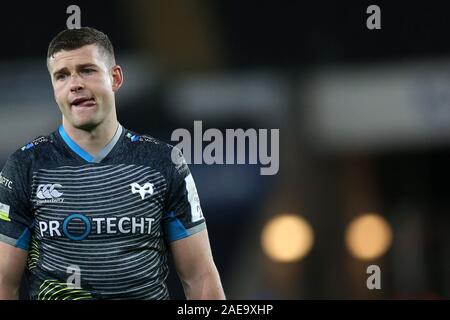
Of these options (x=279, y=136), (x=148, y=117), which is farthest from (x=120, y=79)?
(x=279, y=136)

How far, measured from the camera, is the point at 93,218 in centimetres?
396

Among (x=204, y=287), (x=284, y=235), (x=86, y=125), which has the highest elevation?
(x=86, y=125)

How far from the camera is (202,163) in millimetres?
4648

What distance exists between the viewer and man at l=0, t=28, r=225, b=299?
12.9 feet

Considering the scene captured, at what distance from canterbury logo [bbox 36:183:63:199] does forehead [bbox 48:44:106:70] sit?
2.21 ft

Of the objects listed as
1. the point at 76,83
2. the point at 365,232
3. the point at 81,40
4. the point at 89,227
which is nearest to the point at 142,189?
the point at 89,227

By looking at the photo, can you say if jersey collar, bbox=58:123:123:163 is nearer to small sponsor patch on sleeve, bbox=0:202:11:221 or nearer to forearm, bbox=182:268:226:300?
small sponsor patch on sleeve, bbox=0:202:11:221

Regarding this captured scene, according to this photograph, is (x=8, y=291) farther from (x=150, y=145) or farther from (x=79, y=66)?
(x=79, y=66)

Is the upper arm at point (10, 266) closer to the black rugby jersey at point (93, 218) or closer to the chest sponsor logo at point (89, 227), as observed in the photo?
the black rugby jersey at point (93, 218)

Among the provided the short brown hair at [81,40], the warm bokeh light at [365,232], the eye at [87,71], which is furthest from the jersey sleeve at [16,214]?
the warm bokeh light at [365,232]

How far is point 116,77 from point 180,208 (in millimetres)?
881

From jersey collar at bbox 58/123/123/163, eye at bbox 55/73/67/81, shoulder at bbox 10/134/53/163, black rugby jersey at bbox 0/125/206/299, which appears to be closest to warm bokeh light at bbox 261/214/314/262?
black rugby jersey at bbox 0/125/206/299

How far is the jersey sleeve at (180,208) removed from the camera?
159 inches
